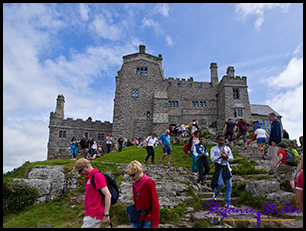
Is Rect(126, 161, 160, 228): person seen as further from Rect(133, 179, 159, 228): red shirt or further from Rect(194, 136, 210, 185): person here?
Rect(194, 136, 210, 185): person

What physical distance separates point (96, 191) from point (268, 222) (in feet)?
13.9

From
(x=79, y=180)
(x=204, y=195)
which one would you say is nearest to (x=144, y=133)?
(x=79, y=180)

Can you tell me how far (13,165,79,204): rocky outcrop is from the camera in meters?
7.98

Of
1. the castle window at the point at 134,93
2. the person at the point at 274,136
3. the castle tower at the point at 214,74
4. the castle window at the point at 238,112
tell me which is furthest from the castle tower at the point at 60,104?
the person at the point at 274,136

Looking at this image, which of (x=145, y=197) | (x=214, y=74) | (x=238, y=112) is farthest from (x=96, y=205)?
(x=214, y=74)

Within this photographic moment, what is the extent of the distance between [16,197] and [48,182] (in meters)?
1.16

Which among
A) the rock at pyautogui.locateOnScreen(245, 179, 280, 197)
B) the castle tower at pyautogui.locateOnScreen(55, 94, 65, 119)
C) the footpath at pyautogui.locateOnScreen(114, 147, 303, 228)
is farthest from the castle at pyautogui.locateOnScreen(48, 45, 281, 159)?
the rock at pyautogui.locateOnScreen(245, 179, 280, 197)

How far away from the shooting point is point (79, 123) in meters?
30.8

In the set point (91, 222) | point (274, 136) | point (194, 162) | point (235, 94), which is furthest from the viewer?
point (235, 94)

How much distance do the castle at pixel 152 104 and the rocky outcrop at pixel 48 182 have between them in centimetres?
1907

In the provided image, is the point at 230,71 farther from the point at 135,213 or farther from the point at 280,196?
the point at 135,213

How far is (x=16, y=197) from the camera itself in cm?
755

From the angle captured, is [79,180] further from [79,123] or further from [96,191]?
[79,123]

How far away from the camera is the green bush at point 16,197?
7.36 metres
